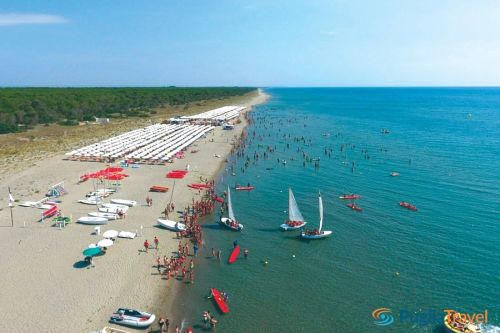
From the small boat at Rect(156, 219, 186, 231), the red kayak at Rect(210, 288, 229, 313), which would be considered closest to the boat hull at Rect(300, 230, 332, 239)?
the small boat at Rect(156, 219, 186, 231)

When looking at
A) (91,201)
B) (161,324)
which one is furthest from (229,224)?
(91,201)

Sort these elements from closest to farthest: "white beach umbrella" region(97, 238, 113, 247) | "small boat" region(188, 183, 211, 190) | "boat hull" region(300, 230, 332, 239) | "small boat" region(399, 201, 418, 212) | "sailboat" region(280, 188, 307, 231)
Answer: "white beach umbrella" region(97, 238, 113, 247), "boat hull" region(300, 230, 332, 239), "sailboat" region(280, 188, 307, 231), "small boat" region(399, 201, 418, 212), "small boat" region(188, 183, 211, 190)

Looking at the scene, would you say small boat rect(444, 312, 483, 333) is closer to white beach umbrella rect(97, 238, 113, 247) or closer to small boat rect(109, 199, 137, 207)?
white beach umbrella rect(97, 238, 113, 247)

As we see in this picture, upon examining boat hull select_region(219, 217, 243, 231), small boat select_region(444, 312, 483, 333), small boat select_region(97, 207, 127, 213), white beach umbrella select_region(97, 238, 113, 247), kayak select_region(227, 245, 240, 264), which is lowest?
small boat select_region(444, 312, 483, 333)

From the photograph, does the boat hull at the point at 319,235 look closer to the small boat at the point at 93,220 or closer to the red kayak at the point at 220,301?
the red kayak at the point at 220,301

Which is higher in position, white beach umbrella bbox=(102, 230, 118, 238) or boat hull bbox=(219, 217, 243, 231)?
white beach umbrella bbox=(102, 230, 118, 238)

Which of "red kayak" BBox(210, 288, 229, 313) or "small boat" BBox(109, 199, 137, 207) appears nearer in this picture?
"red kayak" BBox(210, 288, 229, 313)

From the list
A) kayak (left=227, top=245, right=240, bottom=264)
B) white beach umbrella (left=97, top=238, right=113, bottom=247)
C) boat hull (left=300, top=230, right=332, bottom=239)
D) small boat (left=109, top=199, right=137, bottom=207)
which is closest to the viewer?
white beach umbrella (left=97, top=238, right=113, bottom=247)
